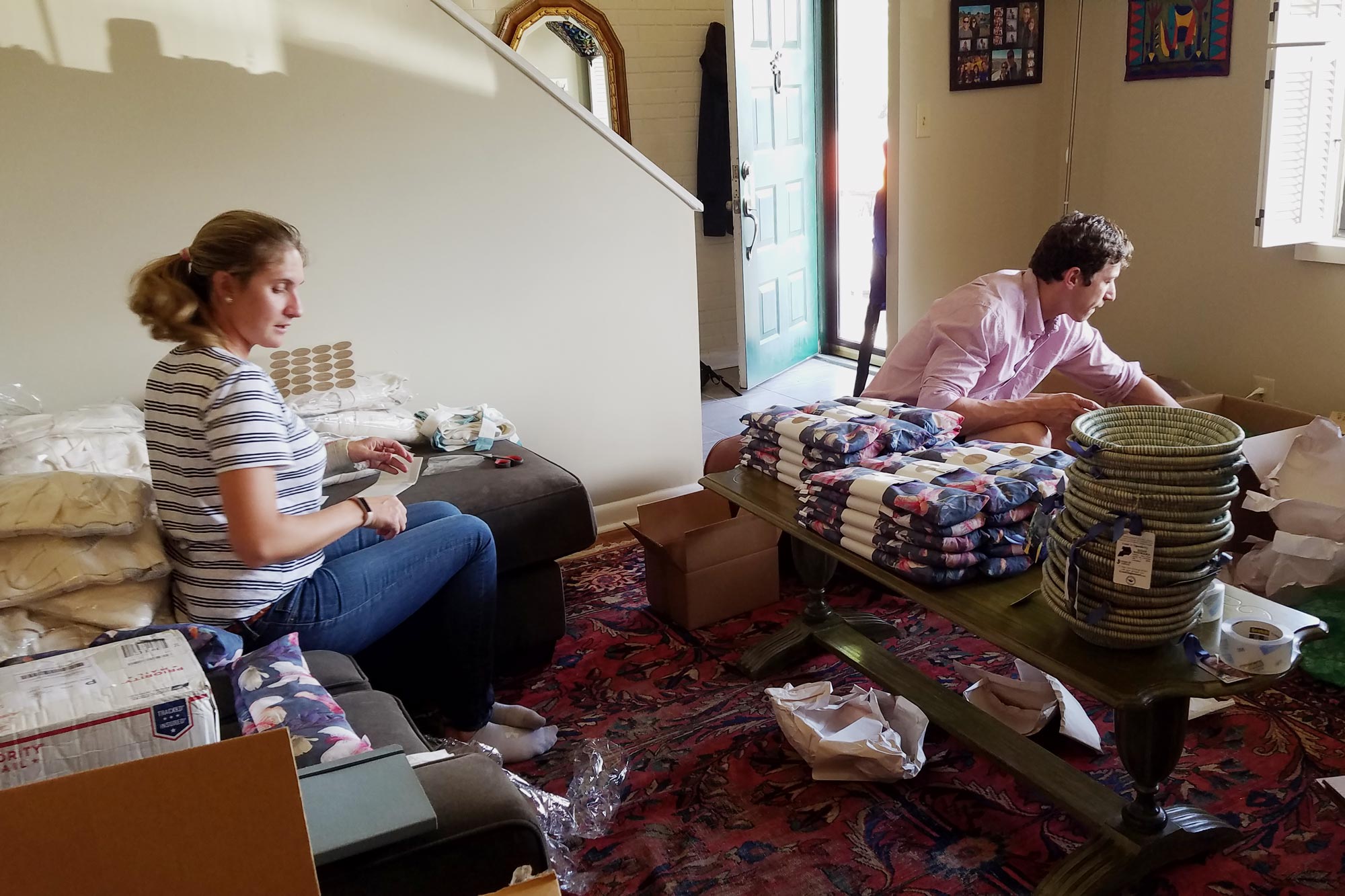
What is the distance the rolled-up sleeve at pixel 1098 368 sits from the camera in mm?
2816

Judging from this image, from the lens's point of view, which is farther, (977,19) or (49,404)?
(977,19)

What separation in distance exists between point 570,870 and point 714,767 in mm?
404

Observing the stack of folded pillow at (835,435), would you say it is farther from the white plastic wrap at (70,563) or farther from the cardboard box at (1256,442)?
the white plastic wrap at (70,563)

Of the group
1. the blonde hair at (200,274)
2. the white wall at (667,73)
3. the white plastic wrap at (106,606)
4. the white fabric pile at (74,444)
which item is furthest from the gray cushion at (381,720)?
the white wall at (667,73)

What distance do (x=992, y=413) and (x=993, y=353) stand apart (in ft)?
0.61

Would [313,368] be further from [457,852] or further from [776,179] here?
[776,179]

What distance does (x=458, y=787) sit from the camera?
4.13 ft

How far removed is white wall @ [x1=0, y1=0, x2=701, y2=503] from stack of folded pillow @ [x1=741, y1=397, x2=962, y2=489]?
42.5 inches

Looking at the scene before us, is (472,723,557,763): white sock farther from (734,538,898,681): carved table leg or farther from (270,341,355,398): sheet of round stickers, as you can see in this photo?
(270,341,355,398): sheet of round stickers

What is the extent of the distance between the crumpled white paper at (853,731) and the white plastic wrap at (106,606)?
126cm

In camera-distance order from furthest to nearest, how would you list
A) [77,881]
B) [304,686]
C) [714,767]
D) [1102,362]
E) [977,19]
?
[977,19], [1102,362], [714,767], [304,686], [77,881]

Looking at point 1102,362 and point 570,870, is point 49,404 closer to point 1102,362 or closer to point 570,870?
point 570,870

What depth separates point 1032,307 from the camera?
8.84 ft

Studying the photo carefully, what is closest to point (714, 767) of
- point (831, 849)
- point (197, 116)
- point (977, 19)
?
point (831, 849)
